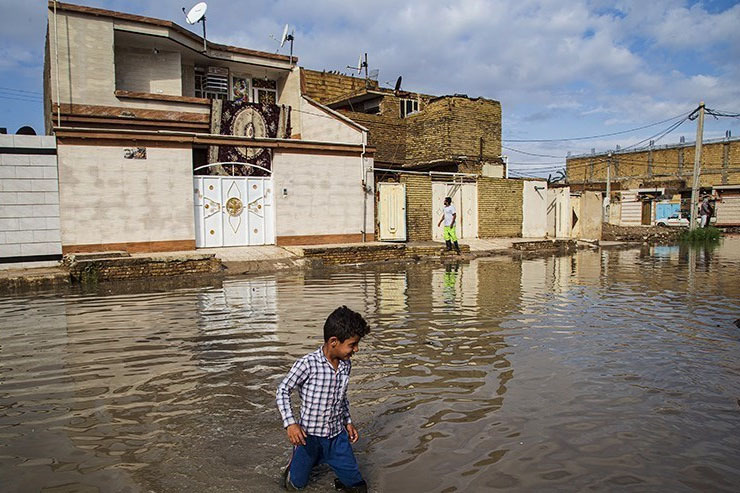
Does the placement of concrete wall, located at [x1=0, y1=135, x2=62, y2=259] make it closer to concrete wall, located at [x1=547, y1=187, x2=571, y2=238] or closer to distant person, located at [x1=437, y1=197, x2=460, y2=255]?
distant person, located at [x1=437, y1=197, x2=460, y2=255]

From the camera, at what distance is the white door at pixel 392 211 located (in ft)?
61.5

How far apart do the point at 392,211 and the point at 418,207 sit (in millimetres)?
1656

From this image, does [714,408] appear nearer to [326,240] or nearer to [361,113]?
[326,240]

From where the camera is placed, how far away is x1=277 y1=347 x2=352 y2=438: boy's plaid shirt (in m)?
3.16

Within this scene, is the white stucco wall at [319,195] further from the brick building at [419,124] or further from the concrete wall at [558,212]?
the concrete wall at [558,212]

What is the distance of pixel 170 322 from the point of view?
25.2 ft

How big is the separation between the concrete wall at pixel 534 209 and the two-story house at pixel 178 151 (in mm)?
8351

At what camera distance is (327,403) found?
10.4 ft

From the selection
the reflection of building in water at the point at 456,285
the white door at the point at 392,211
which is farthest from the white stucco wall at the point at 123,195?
the reflection of building in water at the point at 456,285

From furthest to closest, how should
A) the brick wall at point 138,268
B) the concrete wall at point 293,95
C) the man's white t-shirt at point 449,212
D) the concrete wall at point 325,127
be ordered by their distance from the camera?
1. the concrete wall at point 293,95
2. the concrete wall at point 325,127
3. the man's white t-shirt at point 449,212
4. the brick wall at point 138,268

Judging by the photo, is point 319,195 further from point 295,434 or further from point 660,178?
point 660,178

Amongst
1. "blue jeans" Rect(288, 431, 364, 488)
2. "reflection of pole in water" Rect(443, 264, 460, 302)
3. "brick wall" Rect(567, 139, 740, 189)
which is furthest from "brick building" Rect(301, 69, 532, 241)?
"brick wall" Rect(567, 139, 740, 189)

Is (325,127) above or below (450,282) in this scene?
above

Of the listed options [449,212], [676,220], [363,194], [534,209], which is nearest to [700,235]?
[534,209]
